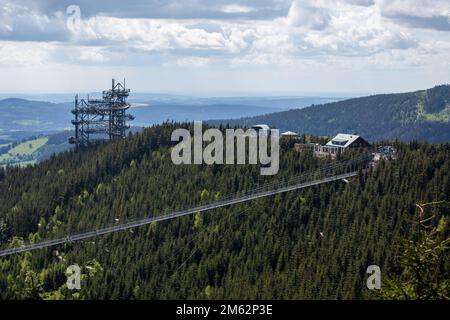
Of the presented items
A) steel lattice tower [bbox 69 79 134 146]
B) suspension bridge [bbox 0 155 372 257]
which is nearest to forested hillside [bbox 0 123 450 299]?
suspension bridge [bbox 0 155 372 257]

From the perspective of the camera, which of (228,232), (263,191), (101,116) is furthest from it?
(101,116)

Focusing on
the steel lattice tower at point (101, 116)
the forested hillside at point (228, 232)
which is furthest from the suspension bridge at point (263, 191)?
the steel lattice tower at point (101, 116)

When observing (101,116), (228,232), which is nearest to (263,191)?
(228,232)

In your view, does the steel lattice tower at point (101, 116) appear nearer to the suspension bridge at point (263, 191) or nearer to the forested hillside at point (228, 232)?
the forested hillside at point (228, 232)

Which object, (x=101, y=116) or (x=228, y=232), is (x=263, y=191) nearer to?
(x=228, y=232)

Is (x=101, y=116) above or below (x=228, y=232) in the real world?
above

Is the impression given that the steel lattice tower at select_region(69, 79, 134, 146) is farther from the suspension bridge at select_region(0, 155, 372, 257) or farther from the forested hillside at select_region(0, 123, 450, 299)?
the suspension bridge at select_region(0, 155, 372, 257)

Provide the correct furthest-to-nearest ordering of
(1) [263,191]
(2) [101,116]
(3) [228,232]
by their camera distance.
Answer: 1. (2) [101,116]
2. (1) [263,191]
3. (3) [228,232]
